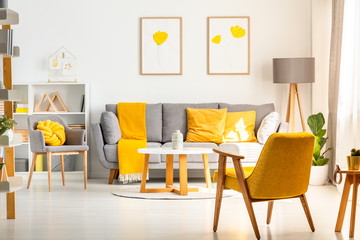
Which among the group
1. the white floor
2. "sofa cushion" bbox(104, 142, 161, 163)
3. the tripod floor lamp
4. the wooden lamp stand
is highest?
the tripod floor lamp

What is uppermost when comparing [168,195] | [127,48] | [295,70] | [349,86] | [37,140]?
[127,48]

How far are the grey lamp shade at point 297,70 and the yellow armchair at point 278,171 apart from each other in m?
3.14

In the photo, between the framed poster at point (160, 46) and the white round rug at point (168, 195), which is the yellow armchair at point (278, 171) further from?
the framed poster at point (160, 46)

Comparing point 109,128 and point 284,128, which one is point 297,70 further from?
point 109,128

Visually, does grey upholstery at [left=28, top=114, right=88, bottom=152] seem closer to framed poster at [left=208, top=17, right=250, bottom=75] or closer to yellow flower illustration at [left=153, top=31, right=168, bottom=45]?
yellow flower illustration at [left=153, top=31, right=168, bottom=45]

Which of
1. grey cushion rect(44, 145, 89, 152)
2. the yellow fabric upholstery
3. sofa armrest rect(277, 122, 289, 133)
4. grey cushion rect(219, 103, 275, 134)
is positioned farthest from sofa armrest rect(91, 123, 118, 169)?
the yellow fabric upholstery

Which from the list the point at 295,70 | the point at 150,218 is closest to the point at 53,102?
the point at 295,70

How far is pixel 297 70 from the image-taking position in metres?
6.81

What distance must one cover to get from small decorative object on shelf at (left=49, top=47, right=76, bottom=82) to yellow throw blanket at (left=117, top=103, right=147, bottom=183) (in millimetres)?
850

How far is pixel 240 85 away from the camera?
293 inches

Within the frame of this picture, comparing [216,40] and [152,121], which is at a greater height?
[216,40]

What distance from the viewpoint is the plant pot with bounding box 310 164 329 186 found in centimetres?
658

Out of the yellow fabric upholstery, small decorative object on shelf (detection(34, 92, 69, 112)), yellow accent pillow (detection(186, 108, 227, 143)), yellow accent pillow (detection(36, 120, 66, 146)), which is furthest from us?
small decorative object on shelf (detection(34, 92, 69, 112))

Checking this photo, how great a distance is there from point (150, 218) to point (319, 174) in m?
2.87
